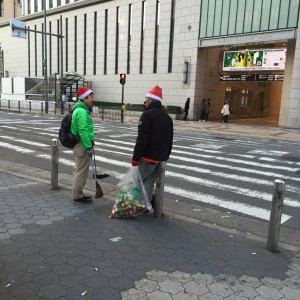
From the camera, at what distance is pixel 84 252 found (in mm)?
3992

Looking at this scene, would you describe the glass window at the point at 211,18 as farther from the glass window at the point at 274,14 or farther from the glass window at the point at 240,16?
the glass window at the point at 274,14

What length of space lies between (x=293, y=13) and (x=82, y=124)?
884 inches

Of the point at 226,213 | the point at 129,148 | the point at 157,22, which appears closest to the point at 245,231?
the point at 226,213

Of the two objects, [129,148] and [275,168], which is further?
[129,148]

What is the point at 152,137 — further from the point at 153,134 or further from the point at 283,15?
the point at 283,15

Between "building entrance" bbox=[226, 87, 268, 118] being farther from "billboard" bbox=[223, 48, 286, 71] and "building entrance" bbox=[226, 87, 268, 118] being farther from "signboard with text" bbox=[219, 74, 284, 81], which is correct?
"billboard" bbox=[223, 48, 286, 71]

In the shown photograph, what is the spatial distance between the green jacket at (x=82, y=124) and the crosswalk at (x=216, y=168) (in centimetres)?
216

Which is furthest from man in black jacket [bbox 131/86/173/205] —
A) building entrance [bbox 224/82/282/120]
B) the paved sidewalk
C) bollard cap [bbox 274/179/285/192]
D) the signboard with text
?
building entrance [bbox 224/82/282/120]

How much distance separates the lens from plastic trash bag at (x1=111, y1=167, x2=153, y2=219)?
5066 millimetres

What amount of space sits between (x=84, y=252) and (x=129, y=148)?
28.6 ft

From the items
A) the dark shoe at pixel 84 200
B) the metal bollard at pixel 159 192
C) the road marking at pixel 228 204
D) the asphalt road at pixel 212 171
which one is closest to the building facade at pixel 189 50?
the asphalt road at pixel 212 171

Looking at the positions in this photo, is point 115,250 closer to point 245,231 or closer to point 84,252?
point 84,252

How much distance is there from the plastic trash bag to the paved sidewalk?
0.13 meters

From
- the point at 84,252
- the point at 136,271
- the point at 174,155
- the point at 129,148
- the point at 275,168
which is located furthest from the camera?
the point at 129,148
